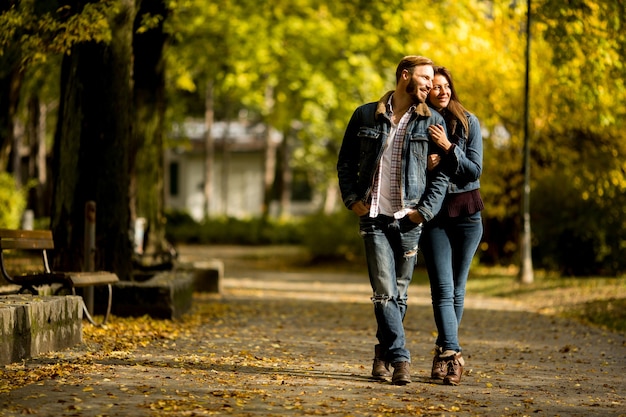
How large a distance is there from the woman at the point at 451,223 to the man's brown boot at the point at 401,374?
0.35 m

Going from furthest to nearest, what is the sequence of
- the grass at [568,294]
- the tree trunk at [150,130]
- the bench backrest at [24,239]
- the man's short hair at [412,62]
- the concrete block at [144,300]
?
the tree trunk at [150,130] < the grass at [568,294] < the concrete block at [144,300] < the bench backrest at [24,239] < the man's short hair at [412,62]

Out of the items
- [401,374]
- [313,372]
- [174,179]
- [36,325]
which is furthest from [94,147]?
[174,179]

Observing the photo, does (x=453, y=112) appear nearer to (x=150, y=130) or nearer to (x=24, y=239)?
(x=24, y=239)

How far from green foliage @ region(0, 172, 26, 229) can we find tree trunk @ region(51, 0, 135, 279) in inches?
444

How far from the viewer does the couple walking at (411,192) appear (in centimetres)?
867

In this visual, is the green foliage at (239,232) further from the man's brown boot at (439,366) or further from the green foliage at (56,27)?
the man's brown boot at (439,366)

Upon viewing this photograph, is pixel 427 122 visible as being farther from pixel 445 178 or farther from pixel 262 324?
pixel 262 324

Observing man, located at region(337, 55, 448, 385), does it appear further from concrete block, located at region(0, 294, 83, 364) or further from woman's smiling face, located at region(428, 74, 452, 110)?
concrete block, located at region(0, 294, 83, 364)

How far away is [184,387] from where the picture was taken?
8258 mm

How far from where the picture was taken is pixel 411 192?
865 centimetres

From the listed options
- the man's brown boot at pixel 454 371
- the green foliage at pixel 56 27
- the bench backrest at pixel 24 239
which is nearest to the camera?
the man's brown boot at pixel 454 371

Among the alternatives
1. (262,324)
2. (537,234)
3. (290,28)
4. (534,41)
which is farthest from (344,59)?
(262,324)

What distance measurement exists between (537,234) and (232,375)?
17186mm

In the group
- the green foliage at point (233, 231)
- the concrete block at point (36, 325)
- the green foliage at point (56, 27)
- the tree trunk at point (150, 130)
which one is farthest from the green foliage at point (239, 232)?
the concrete block at point (36, 325)
